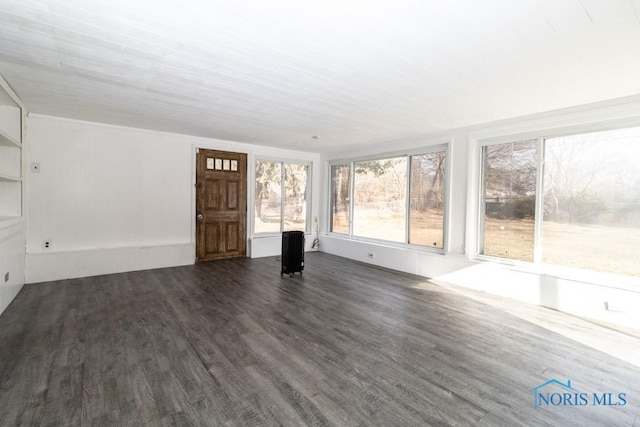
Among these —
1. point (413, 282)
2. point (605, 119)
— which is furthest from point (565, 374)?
point (605, 119)

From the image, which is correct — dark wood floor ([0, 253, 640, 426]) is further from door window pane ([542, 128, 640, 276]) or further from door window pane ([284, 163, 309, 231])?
door window pane ([284, 163, 309, 231])

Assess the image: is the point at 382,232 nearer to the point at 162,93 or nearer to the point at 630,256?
the point at 630,256

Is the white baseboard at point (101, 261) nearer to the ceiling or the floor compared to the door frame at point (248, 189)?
nearer to the floor

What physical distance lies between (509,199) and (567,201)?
2.31 ft

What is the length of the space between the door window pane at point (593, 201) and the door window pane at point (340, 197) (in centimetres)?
412

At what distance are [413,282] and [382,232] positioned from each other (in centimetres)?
176

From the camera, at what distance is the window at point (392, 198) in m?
5.53

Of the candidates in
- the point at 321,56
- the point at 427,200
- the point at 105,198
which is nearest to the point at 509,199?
the point at 427,200

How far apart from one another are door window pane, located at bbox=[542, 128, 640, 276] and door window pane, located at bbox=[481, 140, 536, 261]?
0.19 m

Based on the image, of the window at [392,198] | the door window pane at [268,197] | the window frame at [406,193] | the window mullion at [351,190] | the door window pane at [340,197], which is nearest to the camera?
the window frame at [406,193]

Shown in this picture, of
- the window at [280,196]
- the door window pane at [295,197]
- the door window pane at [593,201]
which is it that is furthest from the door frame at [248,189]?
the door window pane at [593,201]

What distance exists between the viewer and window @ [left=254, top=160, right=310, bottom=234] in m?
7.01

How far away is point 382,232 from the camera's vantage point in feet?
21.5

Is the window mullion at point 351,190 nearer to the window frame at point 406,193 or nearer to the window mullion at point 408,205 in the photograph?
the window frame at point 406,193
